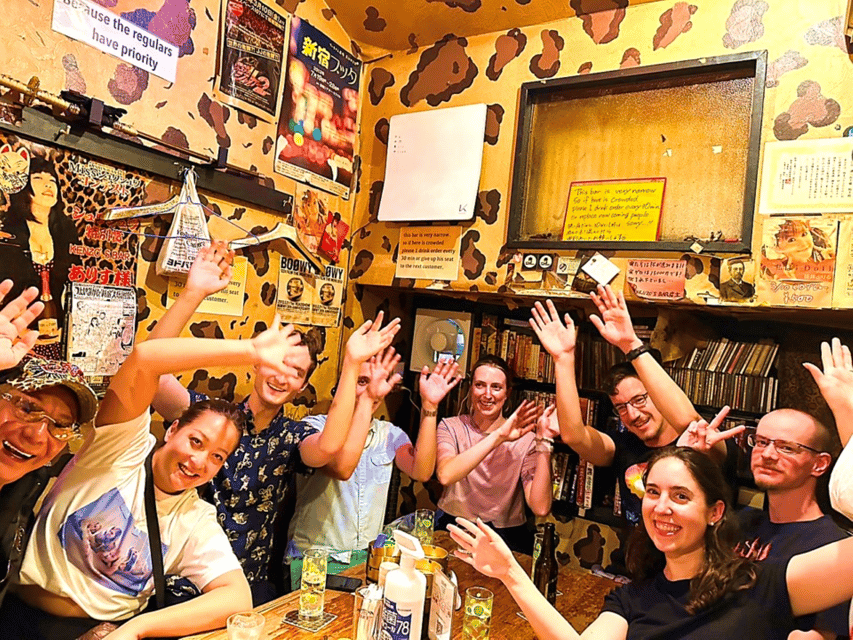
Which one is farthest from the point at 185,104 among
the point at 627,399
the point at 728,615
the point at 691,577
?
the point at 728,615

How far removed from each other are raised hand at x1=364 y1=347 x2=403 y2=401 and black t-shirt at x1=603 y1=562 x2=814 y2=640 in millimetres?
1217

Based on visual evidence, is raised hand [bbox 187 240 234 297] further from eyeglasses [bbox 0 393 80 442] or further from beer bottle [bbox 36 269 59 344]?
eyeglasses [bbox 0 393 80 442]

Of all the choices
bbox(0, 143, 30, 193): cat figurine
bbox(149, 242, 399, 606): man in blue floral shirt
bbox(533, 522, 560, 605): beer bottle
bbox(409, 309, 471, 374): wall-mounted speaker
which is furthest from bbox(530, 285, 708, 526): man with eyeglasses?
bbox(0, 143, 30, 193): cat figurine

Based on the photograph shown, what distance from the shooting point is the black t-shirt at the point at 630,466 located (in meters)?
2.34

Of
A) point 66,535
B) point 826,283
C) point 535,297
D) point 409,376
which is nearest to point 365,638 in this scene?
point 66,535

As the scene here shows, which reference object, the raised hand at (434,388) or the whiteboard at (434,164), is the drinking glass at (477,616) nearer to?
the raised hand at (434,388)

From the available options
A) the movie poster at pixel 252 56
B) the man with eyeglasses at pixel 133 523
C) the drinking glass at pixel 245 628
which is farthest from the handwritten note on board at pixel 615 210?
the drinking glass at pixel 245 628

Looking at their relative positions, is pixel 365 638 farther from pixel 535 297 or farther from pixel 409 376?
pixel 409 376

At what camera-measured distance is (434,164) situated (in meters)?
3.12

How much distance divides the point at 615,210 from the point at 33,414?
7.54ft

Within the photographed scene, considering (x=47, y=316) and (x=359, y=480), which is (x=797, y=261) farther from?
(x=47, y=316)

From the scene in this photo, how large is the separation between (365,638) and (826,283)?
1.98m

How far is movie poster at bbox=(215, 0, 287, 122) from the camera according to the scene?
8.42 feet

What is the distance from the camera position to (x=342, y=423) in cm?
219
